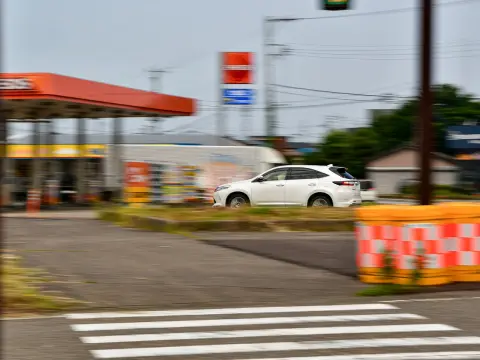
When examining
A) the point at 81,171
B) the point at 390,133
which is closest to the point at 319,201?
the point at 81,171

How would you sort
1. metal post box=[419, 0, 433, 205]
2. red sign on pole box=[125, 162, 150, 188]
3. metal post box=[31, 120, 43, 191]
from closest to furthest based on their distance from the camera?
metal post box=[419, 0, 433, 205] → metal post box=[31, 120, 43, 191] → red sign on pole box=[125, 162, 150, 188]

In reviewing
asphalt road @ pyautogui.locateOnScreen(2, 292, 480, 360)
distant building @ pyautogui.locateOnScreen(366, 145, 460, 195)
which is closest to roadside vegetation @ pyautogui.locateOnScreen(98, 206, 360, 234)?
asphalt road @ pyautogui.locateOnScreen(2, 292, 480, 360)

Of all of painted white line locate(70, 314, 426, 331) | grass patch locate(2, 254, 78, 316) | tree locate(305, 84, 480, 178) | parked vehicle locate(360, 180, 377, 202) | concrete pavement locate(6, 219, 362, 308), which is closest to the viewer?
painted white line locate(70, 314, 426, 331)

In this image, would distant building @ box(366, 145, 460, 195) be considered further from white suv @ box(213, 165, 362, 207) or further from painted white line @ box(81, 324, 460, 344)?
painted white line @ box(81, 324, 460, 344)

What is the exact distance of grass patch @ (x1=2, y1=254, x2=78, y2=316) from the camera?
8.16 meters

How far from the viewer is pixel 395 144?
94062 mm

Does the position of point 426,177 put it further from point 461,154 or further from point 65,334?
point 461,154

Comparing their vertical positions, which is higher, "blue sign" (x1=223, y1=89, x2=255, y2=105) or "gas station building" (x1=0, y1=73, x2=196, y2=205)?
"blue sign" (x1=223, y1=89, x2=255, y2=105)

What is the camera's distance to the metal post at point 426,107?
10.6m

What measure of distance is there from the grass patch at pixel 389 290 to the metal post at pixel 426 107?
167 cm

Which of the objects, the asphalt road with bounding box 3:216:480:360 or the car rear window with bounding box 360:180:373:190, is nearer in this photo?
the asphalt road with bounding box 3:216:480:360

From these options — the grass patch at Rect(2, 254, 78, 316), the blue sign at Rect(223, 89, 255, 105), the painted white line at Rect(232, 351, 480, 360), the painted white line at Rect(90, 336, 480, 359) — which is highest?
the blue sign at Rect(223, 89, 255, 105)

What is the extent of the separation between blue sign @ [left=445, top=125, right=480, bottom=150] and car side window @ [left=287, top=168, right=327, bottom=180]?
47.5 m

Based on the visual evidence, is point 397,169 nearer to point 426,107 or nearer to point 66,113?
point 66,113
